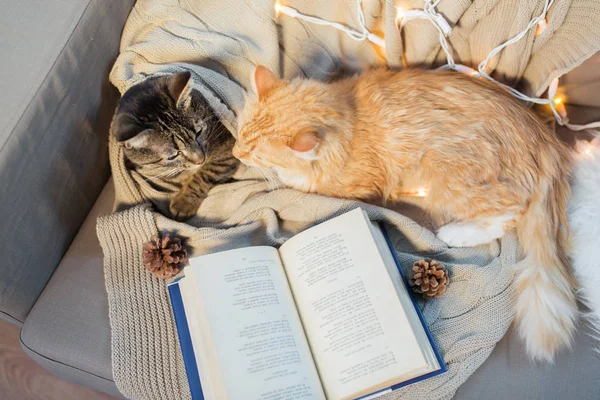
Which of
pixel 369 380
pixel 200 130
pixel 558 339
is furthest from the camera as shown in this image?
pixel 200 130

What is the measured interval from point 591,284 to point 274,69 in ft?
3.83

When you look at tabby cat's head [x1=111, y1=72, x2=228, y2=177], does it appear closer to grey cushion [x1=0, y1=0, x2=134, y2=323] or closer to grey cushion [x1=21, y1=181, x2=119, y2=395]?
grey cushion [x1=0, y1=0, x2=134, y2=323]

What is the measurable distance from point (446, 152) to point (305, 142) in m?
0.46

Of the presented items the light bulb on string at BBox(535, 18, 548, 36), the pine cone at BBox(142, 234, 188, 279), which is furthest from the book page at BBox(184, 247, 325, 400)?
the light bulb on string at BBox(535, 18, 548, 36)

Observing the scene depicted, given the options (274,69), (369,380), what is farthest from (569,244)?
(274,69)

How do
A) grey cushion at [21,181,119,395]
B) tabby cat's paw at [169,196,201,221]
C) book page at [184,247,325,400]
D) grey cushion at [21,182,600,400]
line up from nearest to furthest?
book page at [184,247,325,400] → grey cushion at [21,182,600,400] → grey cushion at [21,181,119,395] → tabby cat's paw at [169,196,201,221]

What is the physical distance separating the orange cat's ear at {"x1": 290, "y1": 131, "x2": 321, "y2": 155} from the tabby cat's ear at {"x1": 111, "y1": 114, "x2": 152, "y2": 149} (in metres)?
0.44

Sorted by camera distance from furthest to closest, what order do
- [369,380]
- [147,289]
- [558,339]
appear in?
[147,289], [558,339], [369,380]

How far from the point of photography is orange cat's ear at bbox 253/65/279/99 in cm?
131

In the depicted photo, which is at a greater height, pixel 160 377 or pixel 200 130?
pixel 200 130

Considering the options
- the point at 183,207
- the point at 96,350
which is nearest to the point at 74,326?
the point at 96,350

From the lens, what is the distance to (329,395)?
1093 mm

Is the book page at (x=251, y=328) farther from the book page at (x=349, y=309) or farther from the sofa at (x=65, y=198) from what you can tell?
the sofa at (x=65, y=198)

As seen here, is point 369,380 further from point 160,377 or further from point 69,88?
point 69,88
